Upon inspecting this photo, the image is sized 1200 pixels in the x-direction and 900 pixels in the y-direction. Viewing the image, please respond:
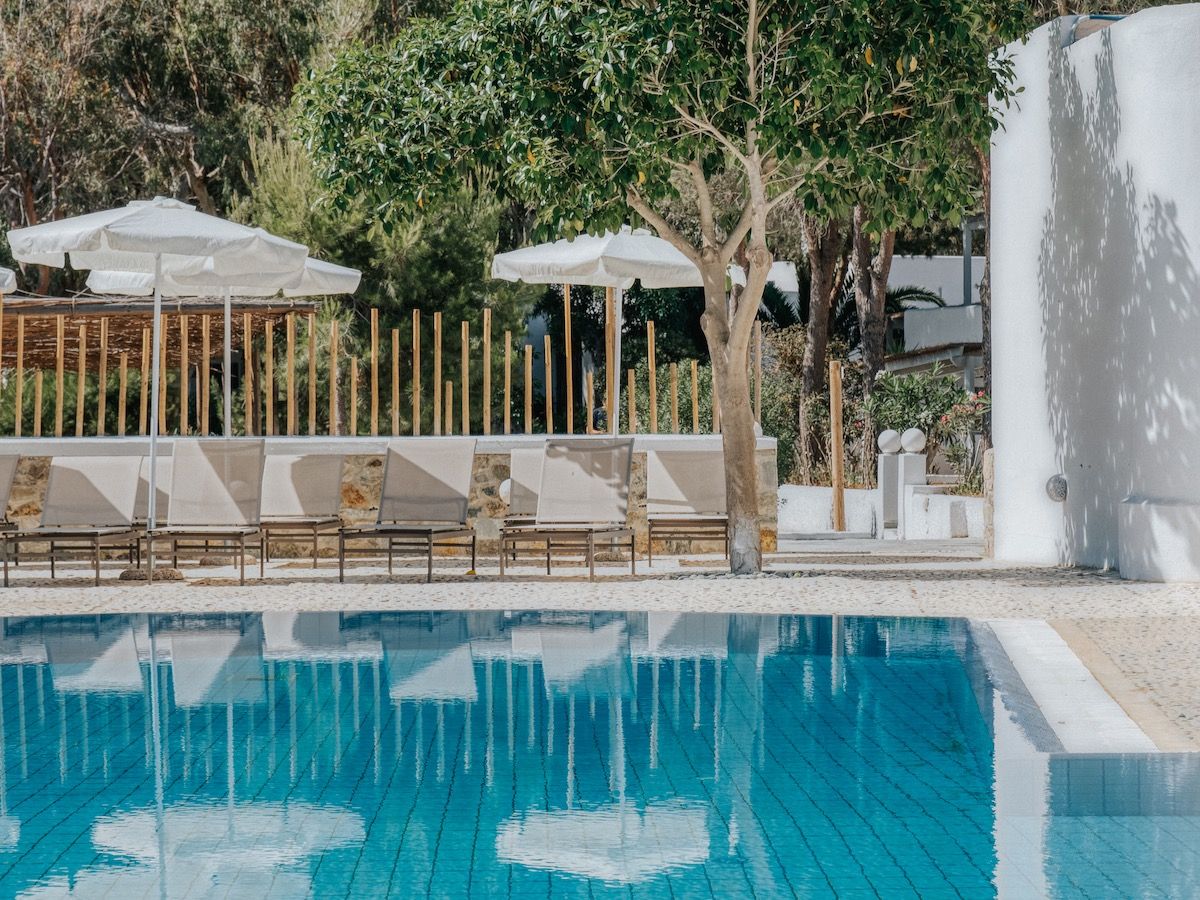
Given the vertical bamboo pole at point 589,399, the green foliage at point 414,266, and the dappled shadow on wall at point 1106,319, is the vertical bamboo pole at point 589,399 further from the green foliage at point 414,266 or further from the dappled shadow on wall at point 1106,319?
the dappled shadow on wall at point 1106,319

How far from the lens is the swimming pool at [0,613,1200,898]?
14.6 ft

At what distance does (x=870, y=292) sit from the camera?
24281 mm

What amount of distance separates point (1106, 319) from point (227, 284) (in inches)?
286

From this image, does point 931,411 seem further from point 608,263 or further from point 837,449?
point 608,263

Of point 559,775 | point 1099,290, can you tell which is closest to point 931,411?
point 1099,290

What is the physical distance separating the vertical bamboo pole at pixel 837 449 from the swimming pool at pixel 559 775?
8.74 m

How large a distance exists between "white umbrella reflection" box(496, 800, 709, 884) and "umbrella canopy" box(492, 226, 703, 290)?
805 centimetres

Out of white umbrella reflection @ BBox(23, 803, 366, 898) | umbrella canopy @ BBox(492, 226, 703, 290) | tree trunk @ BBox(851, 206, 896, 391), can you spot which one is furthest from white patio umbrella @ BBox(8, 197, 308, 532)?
tree trunk @ BBox(851, 206, 896, 391)

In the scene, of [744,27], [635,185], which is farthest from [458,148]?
[744,27]

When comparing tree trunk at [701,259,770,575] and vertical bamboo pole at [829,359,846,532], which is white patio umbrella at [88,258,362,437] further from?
vertical bamboo pole at [829,359,846,532]

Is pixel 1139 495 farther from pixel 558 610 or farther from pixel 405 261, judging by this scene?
pixel 405 261

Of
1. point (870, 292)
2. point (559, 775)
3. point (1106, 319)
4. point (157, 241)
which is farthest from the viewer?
point (870, 292)

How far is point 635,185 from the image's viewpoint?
452 inches

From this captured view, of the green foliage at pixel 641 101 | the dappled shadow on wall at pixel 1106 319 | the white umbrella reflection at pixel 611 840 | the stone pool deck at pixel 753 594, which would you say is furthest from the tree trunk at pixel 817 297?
the white umbrella reflection at pixel 611 840
